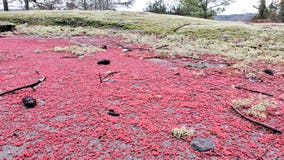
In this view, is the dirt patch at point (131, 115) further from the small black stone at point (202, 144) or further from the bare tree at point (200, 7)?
the bare tree at point (200, 7)

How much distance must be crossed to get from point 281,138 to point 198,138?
1.31 meters

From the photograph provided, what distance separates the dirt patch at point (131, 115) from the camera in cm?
336

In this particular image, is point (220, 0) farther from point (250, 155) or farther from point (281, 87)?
point (250, 155)

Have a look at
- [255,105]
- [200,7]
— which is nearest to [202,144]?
[255,105]

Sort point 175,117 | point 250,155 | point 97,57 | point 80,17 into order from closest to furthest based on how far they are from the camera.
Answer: point 250,155, point 175,117, point 97,57, point 80,17

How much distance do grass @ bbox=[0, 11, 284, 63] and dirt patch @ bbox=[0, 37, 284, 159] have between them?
3800mm

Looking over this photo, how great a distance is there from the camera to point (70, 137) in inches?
142

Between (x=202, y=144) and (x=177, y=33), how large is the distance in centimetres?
1515

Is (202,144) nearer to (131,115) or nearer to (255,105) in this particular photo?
(131,115)

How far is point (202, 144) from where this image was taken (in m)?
3.51

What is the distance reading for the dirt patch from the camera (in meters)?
3.36

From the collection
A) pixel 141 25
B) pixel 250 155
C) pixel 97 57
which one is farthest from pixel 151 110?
pixel 141 25

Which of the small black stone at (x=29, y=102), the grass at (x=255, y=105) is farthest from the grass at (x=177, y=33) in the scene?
the small black stone at (x=29, y=102)

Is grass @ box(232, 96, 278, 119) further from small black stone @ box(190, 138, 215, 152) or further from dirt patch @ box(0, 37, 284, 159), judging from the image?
small black stone @ box(190, 138, 215, 152)
